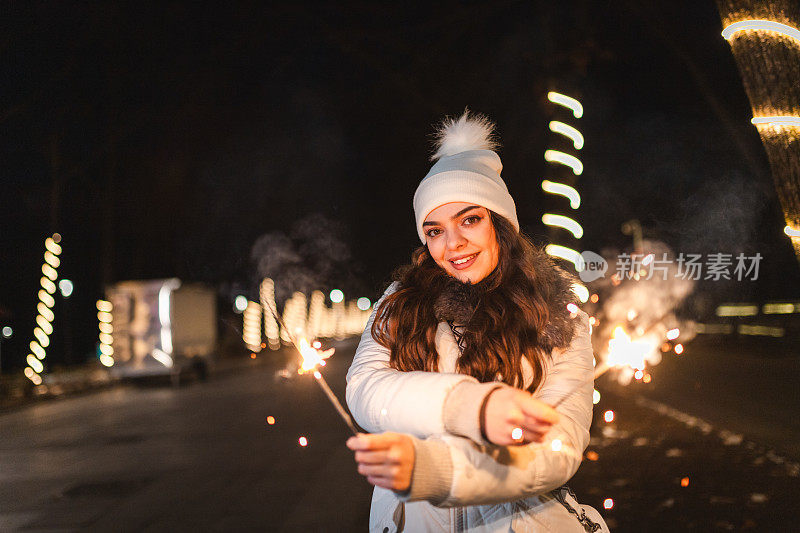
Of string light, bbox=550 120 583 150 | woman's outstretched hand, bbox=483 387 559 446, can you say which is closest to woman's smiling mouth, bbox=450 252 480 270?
woman's outstretched hand, bbox=483 387 559 446

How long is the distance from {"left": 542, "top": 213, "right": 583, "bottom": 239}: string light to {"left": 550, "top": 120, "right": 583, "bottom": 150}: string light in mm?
1217

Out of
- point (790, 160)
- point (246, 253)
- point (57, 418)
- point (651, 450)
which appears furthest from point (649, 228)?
point (57, 418)

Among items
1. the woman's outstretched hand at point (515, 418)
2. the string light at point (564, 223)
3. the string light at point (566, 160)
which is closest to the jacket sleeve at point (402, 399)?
the woman's outstretched hand at point (515, 418)

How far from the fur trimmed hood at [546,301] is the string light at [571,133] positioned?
9.30 metres

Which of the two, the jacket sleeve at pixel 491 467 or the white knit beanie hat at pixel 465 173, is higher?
the white knit beanie hat at pixel 465 173

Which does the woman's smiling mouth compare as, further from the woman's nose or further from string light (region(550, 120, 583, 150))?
string light (region(550, 120, 583, 150))

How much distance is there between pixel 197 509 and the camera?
793 centimetres

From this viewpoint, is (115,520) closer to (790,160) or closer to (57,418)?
(790,160)

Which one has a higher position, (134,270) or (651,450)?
(134,270)

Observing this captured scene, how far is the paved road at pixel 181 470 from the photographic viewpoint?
25.1ft

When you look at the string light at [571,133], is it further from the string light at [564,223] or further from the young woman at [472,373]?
the young woman at [472,373]

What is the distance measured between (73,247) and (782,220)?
136 ft

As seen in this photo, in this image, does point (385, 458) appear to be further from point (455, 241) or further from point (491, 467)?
point (455, 241)

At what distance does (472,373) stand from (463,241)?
0.49 metres
